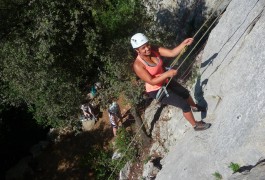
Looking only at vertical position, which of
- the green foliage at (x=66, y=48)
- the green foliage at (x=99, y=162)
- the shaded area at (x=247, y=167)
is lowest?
the green foliage at (x=99, y=162)

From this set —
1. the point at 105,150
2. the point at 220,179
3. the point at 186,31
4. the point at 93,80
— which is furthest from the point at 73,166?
the point at 220,179

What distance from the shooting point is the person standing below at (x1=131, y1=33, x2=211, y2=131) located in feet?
23.9

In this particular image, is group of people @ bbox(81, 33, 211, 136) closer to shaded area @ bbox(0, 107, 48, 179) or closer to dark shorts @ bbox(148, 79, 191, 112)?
Result: dark shorts @ bbox(148, 79, 191, 112)

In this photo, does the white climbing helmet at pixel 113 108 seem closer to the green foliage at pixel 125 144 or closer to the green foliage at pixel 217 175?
the green foliage at pixel 125 144

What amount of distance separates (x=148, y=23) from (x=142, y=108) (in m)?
4.21

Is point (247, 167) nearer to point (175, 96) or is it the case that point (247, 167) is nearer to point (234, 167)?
point (234, 167)

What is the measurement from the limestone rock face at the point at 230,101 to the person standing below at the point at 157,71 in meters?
0.56

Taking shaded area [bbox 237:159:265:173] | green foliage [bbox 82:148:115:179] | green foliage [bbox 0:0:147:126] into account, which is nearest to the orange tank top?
shaded area [bbox 237:159:265:173]

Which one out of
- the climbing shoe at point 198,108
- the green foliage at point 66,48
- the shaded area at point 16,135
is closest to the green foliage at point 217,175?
the climbing shoe at point 198,108

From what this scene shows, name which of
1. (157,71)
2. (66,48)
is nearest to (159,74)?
(157,71)

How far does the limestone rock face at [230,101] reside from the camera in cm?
735

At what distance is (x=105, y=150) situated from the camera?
17797 mm

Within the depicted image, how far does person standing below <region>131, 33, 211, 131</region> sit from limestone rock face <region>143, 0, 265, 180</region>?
559mm

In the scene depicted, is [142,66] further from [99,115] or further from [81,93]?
[99,115]
